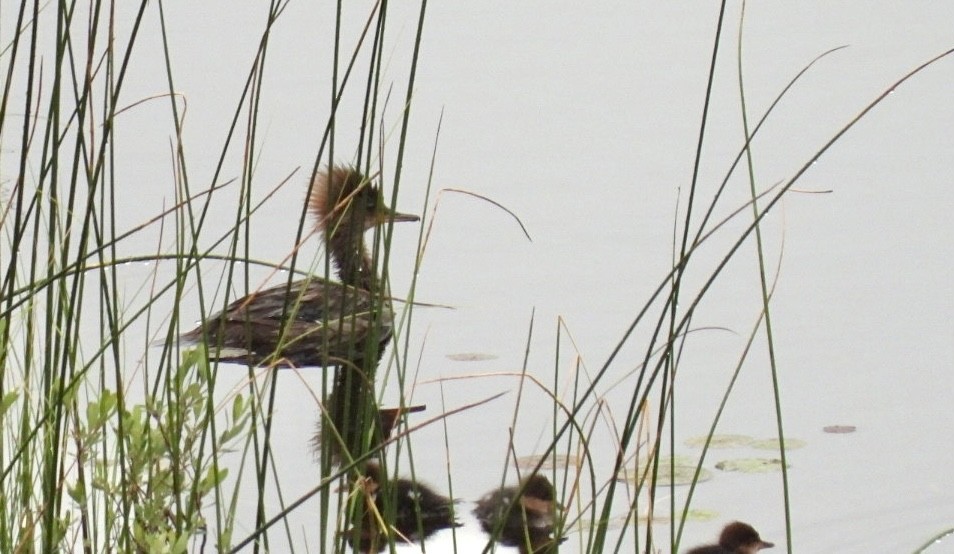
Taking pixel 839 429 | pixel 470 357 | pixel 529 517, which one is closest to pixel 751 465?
pixel 839 429

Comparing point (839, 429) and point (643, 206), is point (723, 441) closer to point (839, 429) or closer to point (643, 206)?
point (839, 429)

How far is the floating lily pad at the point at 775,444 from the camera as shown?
2.76m

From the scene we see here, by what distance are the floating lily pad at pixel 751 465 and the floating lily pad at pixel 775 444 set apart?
5cm

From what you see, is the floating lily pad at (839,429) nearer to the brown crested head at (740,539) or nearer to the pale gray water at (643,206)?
the pale gray water at (643,206)

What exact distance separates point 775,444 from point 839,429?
0.19 m

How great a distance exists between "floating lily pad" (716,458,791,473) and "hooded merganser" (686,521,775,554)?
30 cm

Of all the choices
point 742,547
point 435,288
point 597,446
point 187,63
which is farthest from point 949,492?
point 187,63

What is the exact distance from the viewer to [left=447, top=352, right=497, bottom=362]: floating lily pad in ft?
11.1

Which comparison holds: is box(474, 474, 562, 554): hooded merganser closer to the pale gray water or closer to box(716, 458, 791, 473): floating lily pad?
the pale gray water

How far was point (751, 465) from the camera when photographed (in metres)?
2.67

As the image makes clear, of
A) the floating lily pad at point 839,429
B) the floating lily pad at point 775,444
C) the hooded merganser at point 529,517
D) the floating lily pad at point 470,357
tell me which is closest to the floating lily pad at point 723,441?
the floating lily pad at point 775,444

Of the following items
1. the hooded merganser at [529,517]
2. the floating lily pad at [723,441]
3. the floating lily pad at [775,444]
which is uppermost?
the floating lily pad at [723,441]

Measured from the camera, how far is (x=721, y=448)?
109 inches

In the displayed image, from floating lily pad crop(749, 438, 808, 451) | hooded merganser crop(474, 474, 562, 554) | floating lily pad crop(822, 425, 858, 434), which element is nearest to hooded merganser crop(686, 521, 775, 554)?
hooded merganser crop(474, 474, 562, 554)
